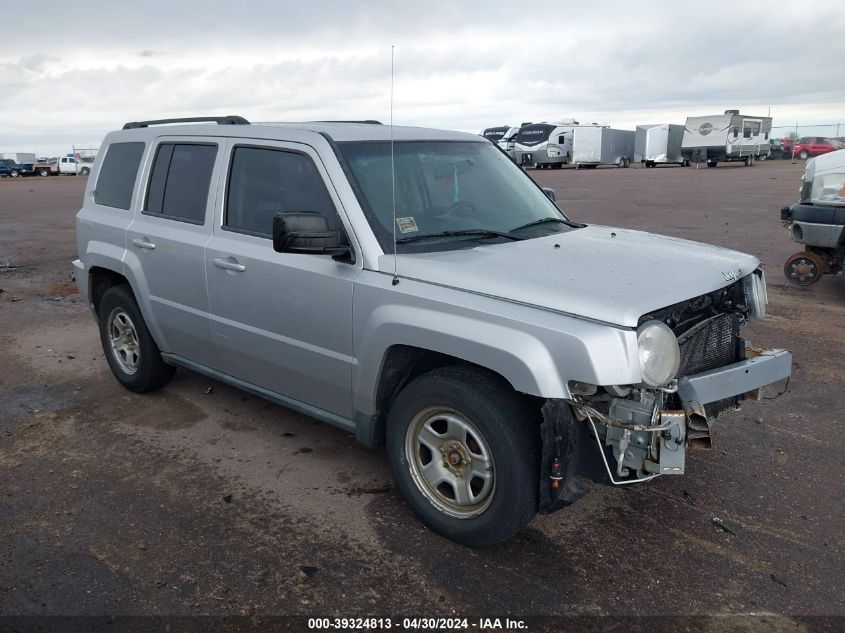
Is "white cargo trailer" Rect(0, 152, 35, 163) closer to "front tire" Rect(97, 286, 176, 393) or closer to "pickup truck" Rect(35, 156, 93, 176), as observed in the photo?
"pickup truck" Rect(35, 156, 93, 176)

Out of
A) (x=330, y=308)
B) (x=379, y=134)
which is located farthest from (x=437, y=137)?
(x=330, y=308)

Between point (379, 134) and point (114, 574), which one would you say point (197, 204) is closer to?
point (379, 134)

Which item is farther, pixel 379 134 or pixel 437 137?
pixel 437 137

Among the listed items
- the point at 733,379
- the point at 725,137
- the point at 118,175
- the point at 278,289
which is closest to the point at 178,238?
the point at 278,289

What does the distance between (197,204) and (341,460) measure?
183 cm

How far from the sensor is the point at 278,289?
4.04m

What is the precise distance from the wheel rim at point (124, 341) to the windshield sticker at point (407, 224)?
8.51 feet

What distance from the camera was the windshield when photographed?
3834 millimetres

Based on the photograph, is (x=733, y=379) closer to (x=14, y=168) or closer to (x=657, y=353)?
(x=657, y=353)

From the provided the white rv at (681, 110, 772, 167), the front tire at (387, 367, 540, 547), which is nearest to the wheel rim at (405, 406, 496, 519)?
the front tire at (387, 367, 540, 547)

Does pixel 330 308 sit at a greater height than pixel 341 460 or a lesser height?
greater

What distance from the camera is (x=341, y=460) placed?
14.7 ft

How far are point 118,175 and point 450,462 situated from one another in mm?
3551

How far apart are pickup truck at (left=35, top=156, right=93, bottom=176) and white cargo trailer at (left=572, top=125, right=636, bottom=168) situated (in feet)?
110
